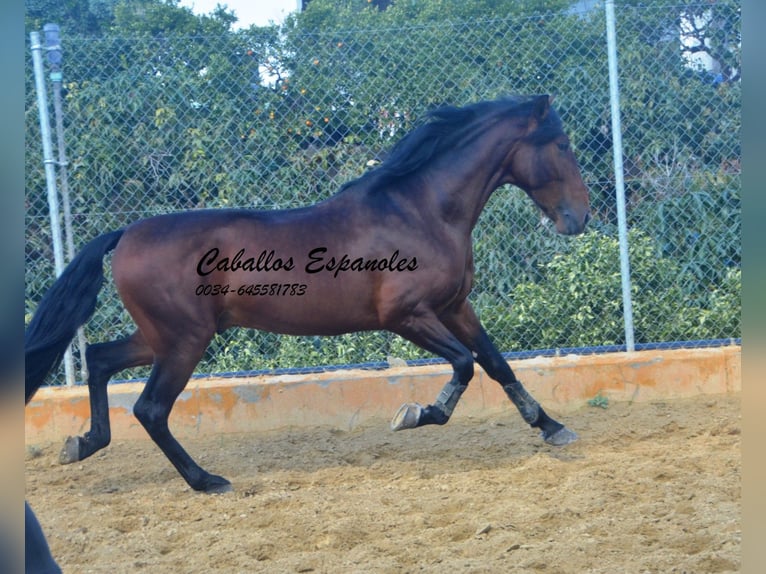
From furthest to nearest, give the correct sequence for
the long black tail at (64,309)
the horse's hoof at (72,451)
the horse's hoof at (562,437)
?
the horse's hoof at (562,437) < the horse's hoof at (72,451) < the long black tail at (64,309)

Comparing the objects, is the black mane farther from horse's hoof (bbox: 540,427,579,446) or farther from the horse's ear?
horse's hoof (bbox: 540,427,579,446)

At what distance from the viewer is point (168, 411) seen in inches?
163

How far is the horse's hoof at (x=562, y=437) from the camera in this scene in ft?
15.0

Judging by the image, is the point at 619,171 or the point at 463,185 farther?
the point at 619,171

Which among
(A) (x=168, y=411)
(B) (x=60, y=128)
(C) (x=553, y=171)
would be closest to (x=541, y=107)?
(C) (x=553, y=171)

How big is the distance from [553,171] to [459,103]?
177 centimetres

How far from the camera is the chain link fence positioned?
18.2 ft

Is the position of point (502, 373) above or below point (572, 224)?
below

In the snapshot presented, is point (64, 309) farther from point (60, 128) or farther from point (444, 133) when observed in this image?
point (444, 133)

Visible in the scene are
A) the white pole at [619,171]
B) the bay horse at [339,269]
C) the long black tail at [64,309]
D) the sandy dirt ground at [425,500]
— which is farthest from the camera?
the white pole at [619,171]

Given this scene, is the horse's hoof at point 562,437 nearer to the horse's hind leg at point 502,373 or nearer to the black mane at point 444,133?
the horse's hind leg at point 502,373

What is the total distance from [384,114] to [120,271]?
2530 millimetres

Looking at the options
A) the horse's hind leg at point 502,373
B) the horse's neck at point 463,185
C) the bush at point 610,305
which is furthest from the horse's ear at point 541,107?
the bush at point 610,305

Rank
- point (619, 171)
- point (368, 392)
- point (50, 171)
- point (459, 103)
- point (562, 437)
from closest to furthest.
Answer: point (562, 437), point (50, 171), point (368, 392), point (619, 171), point (459, 103)
